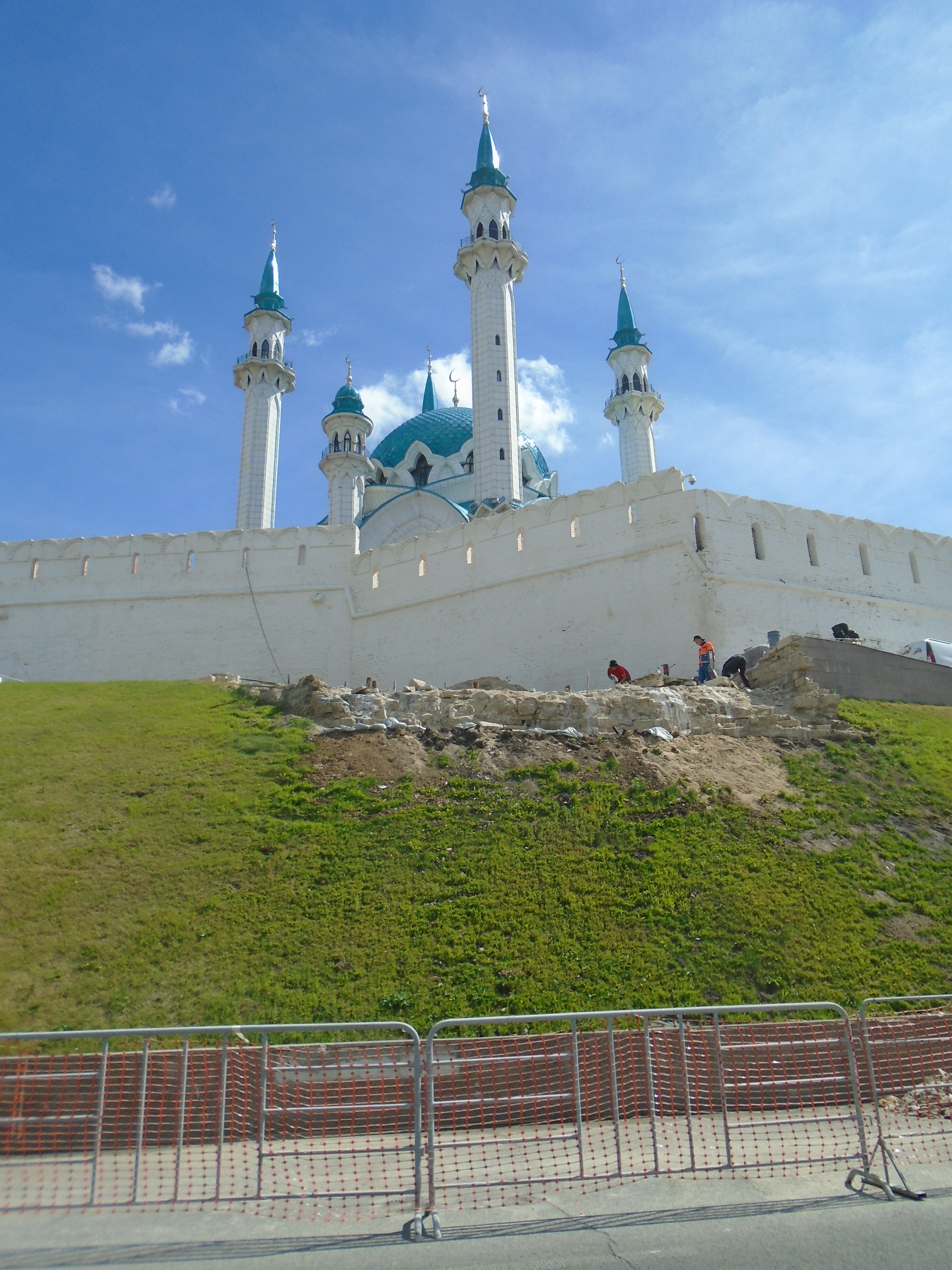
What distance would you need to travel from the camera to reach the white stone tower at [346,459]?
44.2 meters

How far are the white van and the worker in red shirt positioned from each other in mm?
4583

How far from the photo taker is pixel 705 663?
17531 mm

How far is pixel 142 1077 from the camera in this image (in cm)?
592

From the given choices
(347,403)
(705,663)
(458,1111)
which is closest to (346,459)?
(347,403)

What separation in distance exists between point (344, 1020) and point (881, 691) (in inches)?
498

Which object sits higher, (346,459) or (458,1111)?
(346,459)

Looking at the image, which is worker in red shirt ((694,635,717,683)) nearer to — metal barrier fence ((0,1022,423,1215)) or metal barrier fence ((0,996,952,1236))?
metal barrier fence ((0,996,952,1236))

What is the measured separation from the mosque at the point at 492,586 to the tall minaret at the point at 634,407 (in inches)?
384

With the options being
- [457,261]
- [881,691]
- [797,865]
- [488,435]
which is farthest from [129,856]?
[457,261]

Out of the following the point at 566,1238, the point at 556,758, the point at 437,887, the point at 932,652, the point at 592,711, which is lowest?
the point at 566,1238

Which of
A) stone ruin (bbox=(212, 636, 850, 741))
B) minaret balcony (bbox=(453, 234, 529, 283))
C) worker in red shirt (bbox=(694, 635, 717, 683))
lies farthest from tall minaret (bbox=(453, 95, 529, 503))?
stone ruin (bbox=(212, 636, 850, 741))

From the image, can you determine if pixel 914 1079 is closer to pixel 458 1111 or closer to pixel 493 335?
pixel 458 1111

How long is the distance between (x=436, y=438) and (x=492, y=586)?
2409cm

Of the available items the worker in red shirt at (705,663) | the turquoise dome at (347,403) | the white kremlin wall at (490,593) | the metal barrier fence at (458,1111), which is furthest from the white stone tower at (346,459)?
the metal barrier fence at (458,1111)
